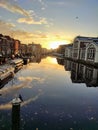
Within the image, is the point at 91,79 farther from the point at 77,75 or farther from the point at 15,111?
the point at 15,111

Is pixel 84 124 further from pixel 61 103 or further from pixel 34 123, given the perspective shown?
pixel 61 103

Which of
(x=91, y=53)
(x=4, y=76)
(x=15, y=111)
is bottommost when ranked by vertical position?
(x=4, y=76)

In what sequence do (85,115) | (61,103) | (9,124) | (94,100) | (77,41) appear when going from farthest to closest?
(77,41)
(94,100)
(61,103)
(85,115)
(9,124)

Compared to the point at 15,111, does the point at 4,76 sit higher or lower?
lower

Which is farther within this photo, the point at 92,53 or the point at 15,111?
the point at 92,53

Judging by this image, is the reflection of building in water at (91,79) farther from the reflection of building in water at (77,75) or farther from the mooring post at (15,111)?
the mooring post at (15,111)

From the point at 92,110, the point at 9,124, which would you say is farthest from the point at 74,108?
the point at 9,124

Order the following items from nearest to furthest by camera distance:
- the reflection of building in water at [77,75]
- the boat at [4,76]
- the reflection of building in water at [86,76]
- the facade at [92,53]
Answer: the boat at [4,76]
the reflection of building in water at [86,76]
the reflection of building in water at [77,75]
the facade at [92,53]

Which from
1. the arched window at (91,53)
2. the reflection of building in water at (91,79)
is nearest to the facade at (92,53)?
the arched window at (91,53)

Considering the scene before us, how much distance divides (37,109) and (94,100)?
23.5 feet

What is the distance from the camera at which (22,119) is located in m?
12.9

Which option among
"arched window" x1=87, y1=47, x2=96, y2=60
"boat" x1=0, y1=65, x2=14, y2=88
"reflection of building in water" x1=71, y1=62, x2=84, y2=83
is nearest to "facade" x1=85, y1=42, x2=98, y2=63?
"arched window" x1=87, y1=47, x2=96, y2=60

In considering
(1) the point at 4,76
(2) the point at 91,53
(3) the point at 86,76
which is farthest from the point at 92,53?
(1) the point at 4,76

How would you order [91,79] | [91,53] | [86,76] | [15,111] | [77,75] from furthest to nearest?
1. [91,53]
2. [77,75]
3. [86,76]
4. [91,79]
5. [15,111]
